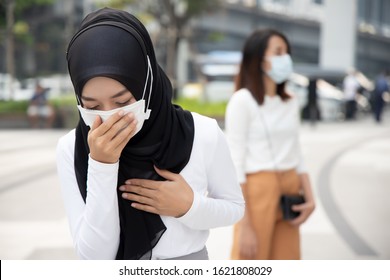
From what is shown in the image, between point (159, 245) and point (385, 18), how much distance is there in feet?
15.8

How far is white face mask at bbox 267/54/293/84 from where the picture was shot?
2168mm

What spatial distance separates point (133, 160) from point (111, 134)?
13 centimetres

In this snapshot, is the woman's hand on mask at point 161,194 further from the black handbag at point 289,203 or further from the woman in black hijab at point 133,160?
the black handbag at point 289,203

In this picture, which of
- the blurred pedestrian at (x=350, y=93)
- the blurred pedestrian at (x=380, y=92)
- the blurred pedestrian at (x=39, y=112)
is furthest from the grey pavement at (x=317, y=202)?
the blurred pedestrian at (x=350, y=93)

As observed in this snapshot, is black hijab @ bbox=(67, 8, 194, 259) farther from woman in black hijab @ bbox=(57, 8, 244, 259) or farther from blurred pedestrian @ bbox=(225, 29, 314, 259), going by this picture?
blurred pedestrian @ bbox=(225, 29, 314, 259)

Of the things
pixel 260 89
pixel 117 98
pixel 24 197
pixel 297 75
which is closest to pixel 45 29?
pixel 297 75

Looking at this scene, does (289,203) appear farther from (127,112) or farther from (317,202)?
(317,202)

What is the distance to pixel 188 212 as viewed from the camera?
1218 millimetres

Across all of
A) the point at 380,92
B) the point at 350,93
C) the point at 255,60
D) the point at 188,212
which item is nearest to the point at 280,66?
the point at 255,60

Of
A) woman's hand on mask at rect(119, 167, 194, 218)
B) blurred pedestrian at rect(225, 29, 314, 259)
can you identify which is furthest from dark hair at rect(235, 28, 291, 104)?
woman's hand on mask at rect(119, 167, 194, 218)

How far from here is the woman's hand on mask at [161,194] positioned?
1.19m

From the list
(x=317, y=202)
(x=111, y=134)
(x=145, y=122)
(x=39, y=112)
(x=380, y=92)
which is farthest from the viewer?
(x=380, y=92)

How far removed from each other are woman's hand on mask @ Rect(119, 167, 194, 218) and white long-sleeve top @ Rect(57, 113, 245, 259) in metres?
0.02

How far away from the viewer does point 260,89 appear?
7.22 ft
